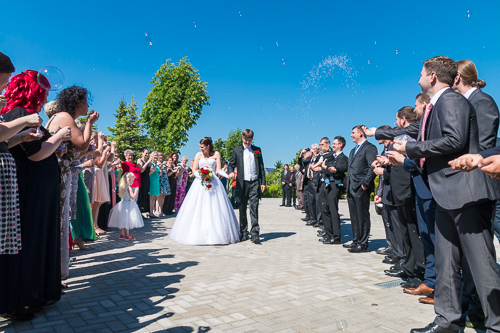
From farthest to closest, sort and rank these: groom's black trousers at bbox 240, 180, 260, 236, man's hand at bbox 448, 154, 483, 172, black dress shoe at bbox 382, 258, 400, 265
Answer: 1. groom's black trousers at bbox 240, 180, 260, 236
2. black dress shoe at bbox 382, 258, 400, 265
3. man's hand at bbox 448, 154, 483, 172

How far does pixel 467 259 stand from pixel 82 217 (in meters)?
6.48

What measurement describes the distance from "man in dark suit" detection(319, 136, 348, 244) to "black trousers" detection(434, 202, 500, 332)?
4969 mm

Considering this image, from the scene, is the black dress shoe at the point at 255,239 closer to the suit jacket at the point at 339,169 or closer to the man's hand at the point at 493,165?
the suit jacket at the point at 339,169

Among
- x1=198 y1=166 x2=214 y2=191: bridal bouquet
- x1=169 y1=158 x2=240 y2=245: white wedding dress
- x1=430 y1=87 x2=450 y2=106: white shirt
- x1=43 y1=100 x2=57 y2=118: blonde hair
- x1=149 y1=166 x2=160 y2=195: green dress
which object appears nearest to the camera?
x1=430 y1=87 x2=450 y2=106: white shirt

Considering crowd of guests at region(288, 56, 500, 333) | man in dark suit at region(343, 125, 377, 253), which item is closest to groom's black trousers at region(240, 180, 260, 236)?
man in dark suit at region(343, 125, 377, 253)

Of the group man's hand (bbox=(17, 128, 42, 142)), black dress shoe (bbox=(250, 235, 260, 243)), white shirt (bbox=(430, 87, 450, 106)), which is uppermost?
white shirt (bbox=(430, 87, 450, 106))

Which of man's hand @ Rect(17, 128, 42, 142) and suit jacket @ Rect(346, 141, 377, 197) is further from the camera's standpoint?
suit jacket @ Rect(346, 141, 377, 197)

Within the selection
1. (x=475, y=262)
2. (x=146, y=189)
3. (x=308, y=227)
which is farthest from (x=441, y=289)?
(x=146, y=189)

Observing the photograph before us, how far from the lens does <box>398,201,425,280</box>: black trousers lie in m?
4.73

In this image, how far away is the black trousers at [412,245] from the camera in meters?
4.73

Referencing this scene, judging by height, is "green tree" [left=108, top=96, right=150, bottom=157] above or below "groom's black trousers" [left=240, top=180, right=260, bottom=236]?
above

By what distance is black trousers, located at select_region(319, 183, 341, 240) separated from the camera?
8.09 m

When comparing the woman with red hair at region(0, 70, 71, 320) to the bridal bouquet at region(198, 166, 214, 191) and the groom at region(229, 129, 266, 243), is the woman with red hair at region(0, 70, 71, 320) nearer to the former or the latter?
the bridal bouquet at region(198, 166, 214, 191)

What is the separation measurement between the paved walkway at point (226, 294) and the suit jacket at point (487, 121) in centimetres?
183
